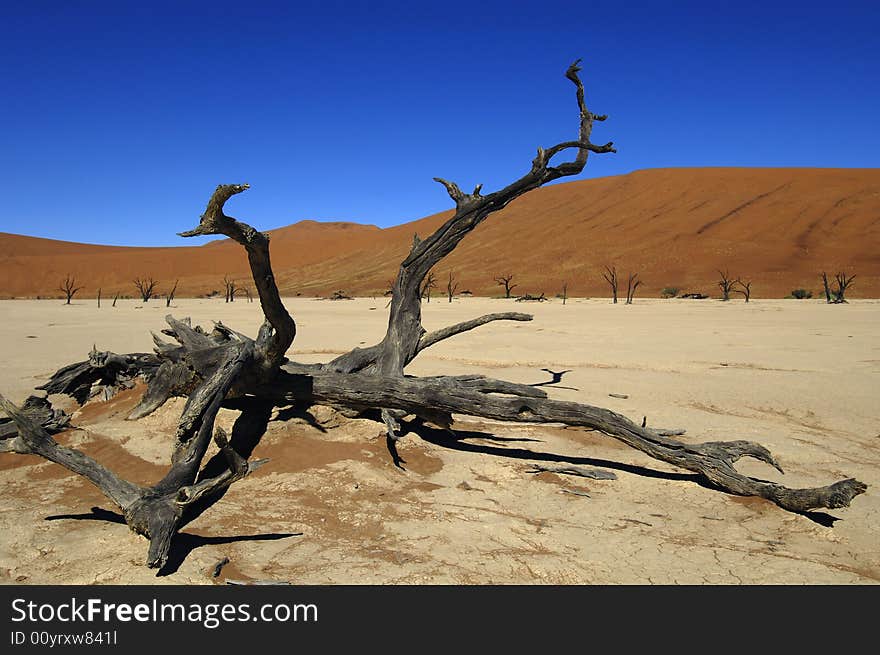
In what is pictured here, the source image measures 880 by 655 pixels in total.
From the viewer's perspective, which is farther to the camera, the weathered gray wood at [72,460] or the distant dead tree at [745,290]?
the distant dead tree at [745,290]

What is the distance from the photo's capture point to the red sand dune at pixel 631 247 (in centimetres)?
4947

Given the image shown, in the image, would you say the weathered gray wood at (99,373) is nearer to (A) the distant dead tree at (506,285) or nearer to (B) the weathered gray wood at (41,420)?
(B) the weathered gray wood at (41,420)

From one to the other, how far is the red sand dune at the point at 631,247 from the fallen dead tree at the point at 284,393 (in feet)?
135

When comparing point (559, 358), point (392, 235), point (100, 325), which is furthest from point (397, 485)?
point (392, 235)

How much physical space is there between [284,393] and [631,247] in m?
59.3

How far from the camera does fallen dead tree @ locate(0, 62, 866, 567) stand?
3115mm

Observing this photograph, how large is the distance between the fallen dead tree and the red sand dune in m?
41.1

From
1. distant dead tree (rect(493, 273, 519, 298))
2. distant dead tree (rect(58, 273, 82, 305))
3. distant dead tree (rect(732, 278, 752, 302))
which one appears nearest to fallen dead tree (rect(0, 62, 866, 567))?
distant dead tree (rect(732, 278, 752, 302))

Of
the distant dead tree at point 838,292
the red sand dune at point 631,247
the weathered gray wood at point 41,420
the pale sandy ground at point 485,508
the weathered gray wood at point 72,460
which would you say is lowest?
the pale sandy ground at point 485,508

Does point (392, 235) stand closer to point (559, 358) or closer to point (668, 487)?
point (559, 358)

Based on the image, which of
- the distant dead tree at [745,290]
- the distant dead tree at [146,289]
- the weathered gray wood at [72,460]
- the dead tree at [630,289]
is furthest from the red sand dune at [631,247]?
the weathered gray wood at [72,460]

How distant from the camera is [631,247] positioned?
59688 millimetres

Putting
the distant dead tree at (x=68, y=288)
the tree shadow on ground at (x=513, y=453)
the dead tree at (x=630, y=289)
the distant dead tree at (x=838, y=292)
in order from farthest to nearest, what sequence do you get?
the dead tree at (x=630, y=289), the distant dead tree at (x=68, y=288), the distant dead tree at (x=838, y=292), the tree shadow on ground at (x=513, y=453)

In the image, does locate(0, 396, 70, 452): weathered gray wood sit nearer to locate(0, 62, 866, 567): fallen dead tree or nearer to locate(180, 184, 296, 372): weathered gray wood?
locate(0, 62, 866, 567): fallen dead tree
